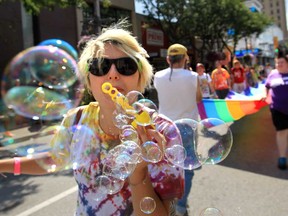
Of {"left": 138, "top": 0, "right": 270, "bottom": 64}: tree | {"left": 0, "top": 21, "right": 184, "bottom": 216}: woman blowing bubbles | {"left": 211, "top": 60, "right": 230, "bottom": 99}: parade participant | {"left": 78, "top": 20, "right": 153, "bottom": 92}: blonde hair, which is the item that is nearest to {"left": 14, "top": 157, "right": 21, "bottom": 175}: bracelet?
{"left": 0, "top": 21, "right": 184, "bottom": 216}: woman blowing bubbles

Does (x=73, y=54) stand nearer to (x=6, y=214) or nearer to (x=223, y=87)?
(x=6, y=214)

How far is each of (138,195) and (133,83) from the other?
51 centimetres

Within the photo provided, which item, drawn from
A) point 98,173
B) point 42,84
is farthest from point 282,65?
point 98,173

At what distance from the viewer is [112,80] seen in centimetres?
157

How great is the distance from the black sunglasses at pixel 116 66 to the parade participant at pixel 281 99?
170 inches

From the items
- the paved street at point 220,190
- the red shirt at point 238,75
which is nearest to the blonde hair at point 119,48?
the paved street at point 220,190

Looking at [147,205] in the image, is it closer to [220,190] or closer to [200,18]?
[220,190]

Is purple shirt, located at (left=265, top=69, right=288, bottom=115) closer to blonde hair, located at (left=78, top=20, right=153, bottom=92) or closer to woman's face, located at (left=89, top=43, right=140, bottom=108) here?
blonde hair, located at (left=78, top=20, right=153, bottom=92)

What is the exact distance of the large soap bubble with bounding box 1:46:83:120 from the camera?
2.99 m

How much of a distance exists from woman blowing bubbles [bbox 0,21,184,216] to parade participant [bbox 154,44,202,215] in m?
2.25

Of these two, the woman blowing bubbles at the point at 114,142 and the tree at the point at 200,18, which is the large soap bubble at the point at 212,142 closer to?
the woman blowing bubbles at the point at 114,142

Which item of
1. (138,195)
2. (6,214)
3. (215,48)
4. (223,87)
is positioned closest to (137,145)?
(138,195)

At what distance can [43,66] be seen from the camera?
359 cm

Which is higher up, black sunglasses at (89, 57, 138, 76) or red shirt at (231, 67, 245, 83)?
red shirt at (231, 67, 245, 83)
